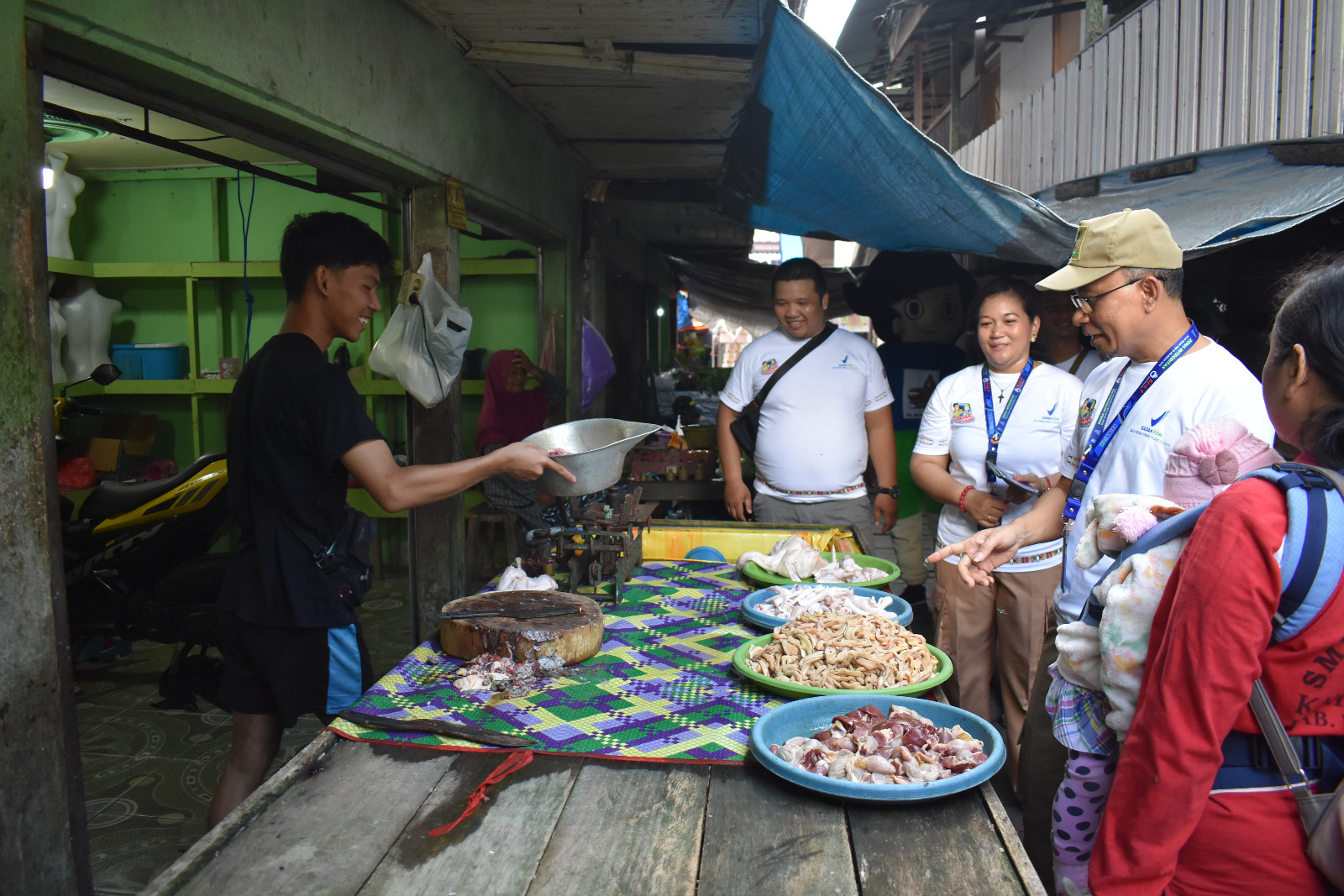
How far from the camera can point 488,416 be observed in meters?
5.85

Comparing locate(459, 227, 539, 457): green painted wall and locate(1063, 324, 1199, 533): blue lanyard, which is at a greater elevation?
locate(459, 227, 539, 457): green painted wall

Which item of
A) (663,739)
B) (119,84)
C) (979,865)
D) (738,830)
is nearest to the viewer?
(979,865)

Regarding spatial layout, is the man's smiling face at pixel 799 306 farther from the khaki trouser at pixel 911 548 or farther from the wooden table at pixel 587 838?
the wooden table at pixel 587 838

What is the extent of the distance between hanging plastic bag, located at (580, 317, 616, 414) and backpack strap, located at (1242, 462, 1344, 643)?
5.66 metres

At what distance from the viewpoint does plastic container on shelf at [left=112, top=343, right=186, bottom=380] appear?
257 inches

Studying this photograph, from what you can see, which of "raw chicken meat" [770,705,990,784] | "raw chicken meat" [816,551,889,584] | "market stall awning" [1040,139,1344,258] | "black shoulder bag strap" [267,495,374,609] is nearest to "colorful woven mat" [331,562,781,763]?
"raw chicken meat" [770,705,990,784]

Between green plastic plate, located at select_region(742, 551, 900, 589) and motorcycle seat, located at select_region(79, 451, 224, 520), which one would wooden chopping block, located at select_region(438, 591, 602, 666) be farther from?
motorcycle seat, located at select_region(79, 451, 224, 520)

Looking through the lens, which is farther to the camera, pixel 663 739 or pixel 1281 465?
pixel 663 739

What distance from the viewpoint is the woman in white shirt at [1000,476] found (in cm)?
329

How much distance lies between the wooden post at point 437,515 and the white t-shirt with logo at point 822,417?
1.51 meters

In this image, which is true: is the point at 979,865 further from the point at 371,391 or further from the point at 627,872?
the point at 371,391

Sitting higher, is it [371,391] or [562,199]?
[562,199]

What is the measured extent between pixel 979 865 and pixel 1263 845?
1.49ft

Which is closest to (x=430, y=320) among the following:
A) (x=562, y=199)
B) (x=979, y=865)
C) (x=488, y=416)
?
(x=488, y=416)
